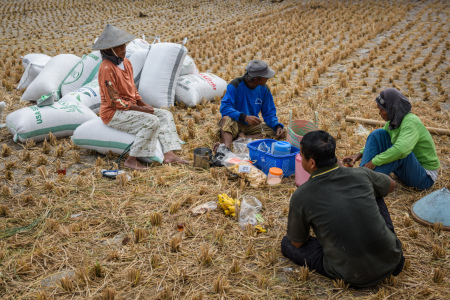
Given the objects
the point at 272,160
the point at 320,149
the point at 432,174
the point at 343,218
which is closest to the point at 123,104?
the point at 272,160

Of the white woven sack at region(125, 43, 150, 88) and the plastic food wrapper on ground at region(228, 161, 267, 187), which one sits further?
the white woven sack at region(125, 43, 150, 88)

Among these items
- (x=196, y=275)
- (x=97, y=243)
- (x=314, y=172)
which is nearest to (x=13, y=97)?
(x=97, y=243)

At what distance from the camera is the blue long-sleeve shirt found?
4094 mm

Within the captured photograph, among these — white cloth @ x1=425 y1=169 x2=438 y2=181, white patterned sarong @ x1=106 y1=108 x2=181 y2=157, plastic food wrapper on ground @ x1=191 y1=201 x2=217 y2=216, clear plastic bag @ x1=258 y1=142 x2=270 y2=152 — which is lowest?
plastic food wrapper on ground @ x1=191 y1=201 x2=217 y2=216

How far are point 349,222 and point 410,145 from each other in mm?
1341

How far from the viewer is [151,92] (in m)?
5.07

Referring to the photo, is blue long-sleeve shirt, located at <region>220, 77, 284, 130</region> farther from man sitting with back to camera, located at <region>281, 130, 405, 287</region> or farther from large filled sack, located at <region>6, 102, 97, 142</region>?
man sitting with back to camera, located at <region>281, 130, 405, 287</region>

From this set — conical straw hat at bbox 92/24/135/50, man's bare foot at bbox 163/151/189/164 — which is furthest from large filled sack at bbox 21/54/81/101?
man's bare foot at bbox 163/151/189/164

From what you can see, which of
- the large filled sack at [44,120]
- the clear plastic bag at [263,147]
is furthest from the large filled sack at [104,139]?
the clear plastic bag at [263,147]

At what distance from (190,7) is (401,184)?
15.0 meters

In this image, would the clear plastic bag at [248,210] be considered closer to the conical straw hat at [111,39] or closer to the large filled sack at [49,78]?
the conical straw hat at [111,39]

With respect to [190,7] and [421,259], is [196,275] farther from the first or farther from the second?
[190,7]

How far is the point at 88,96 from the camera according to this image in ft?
15.7

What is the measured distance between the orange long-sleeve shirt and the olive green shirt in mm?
2229
